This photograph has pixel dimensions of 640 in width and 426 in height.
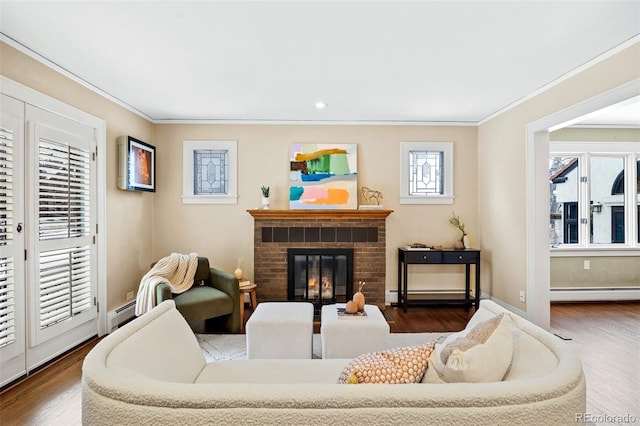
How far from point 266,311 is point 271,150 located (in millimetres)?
2421

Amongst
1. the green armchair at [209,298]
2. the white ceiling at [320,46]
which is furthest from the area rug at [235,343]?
the white ceiling at [320,46]

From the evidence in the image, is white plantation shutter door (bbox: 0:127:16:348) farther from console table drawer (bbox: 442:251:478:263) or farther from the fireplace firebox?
console table drawer (bbox: 442:251:478:263)

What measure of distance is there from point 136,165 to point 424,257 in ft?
11.6

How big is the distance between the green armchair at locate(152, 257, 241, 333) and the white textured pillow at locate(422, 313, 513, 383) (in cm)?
270

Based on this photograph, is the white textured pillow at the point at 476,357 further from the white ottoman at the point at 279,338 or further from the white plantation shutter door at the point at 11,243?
the white plantation shutter door at the point at 11,243

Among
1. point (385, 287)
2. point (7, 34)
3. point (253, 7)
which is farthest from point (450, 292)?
point (7, 34)

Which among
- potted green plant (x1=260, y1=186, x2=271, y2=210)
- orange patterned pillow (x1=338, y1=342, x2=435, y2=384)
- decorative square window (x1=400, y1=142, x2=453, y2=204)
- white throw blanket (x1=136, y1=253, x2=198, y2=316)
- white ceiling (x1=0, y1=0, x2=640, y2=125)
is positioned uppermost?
white ceiling (x1=0, y1=0, x2=640, y2=125)

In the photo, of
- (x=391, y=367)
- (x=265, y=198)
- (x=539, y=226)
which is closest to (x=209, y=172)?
(x=265, y=198)

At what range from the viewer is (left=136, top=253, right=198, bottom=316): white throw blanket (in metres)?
3.39

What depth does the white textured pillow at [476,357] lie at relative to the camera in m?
1.13

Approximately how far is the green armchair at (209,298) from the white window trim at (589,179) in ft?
13.8

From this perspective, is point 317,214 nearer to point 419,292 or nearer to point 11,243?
point 419,292

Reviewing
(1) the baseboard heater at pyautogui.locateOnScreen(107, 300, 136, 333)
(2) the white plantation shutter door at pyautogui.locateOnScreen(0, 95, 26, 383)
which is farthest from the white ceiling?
(1) the baseboard heater at pyautogui.locateOnScreen(107, 300, 136, 333)

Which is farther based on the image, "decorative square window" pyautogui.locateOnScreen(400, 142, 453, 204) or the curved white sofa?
"decorative square window" pyautogui.locateOnScreen(400, 142, 453, 204)
